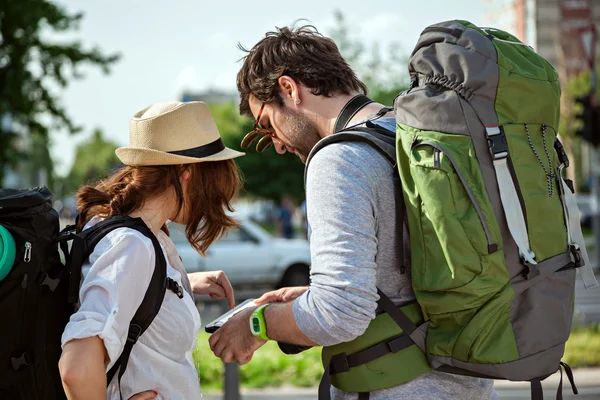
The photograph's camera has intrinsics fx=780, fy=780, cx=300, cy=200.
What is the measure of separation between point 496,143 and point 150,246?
964mm

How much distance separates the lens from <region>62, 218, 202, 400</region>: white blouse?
1.99m

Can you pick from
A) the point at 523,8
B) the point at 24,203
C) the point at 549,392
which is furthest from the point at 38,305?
the point at 523,8

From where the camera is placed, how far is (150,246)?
2131mm

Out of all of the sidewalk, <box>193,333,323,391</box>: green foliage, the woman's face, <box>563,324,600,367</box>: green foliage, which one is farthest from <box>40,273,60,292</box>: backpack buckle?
<box>563,324,600,367</box>: green foliage

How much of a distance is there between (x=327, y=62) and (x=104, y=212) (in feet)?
2.68

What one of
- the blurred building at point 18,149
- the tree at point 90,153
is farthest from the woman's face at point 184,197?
the tree at point 90,153

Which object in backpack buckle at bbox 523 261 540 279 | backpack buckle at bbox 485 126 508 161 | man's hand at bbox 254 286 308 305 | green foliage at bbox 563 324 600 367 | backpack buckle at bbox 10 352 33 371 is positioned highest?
backpack buckle at bbox 485 126 508 161

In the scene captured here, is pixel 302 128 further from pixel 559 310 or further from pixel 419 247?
pixel 559 310

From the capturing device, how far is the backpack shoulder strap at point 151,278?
6.89 ft

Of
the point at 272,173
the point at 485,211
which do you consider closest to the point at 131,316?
the point at 485,211

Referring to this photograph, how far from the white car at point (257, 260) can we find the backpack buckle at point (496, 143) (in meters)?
12.3

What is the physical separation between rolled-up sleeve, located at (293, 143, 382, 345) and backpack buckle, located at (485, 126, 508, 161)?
0.31 metres

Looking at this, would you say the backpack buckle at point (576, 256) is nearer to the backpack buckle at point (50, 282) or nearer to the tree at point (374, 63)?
the backpack buckle at point (50, 282)

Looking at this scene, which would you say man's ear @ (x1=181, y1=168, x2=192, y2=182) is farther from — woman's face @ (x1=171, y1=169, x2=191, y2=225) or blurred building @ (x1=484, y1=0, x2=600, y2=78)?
blurred building @ (x1=484, y1=0, x2=600, y2=78)
